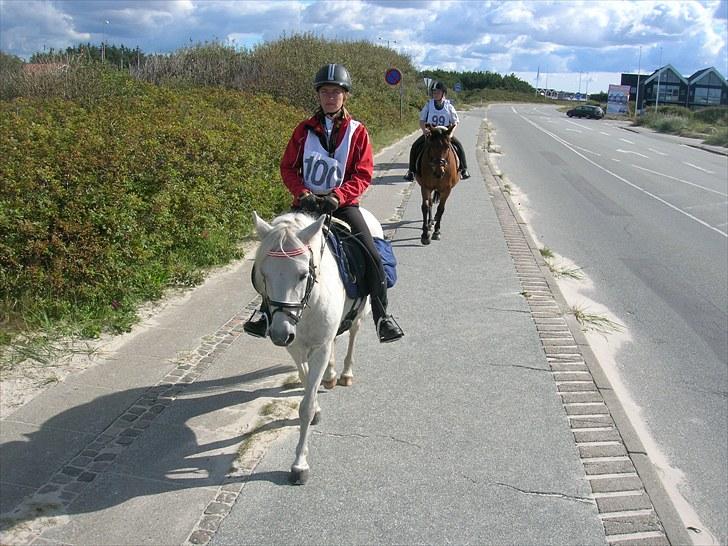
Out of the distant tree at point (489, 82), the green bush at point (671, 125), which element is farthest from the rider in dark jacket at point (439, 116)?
the distant tree at point (489, 82)

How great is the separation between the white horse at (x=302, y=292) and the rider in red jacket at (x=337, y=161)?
471mm

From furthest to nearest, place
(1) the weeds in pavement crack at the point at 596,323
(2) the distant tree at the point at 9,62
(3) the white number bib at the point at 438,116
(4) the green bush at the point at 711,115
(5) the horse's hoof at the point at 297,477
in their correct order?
(4) the green bush at the point at 711,115 < (2) the distant tree at the point at 9,62 < (3) the white number bib at the point at 438,116 < (1) the weeds in pavement crack at the point at 596,323 < (5) the horse's hoof at the point at 297,477

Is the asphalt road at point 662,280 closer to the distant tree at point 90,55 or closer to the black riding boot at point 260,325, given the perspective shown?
the black riding boot at point 260,325

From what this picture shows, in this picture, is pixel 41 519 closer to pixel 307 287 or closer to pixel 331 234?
pixel 307 287

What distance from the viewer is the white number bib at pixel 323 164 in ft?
17.7

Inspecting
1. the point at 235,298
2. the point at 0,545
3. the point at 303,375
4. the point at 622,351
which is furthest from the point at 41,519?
the point at 622,351

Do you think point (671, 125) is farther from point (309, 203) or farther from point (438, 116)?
point (309, 203)

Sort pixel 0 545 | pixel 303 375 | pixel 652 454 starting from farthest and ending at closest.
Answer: pixel 652 454, pixel 303 375, pixel 0 545

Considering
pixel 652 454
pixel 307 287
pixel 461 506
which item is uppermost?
pixel 307 287

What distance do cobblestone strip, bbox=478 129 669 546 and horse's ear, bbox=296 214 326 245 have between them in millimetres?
2681

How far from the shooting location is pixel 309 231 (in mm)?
4074

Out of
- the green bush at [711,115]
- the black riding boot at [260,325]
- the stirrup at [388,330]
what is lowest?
the stirrup at [388,330]

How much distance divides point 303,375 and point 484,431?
1.58m

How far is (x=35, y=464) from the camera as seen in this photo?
4.43m
